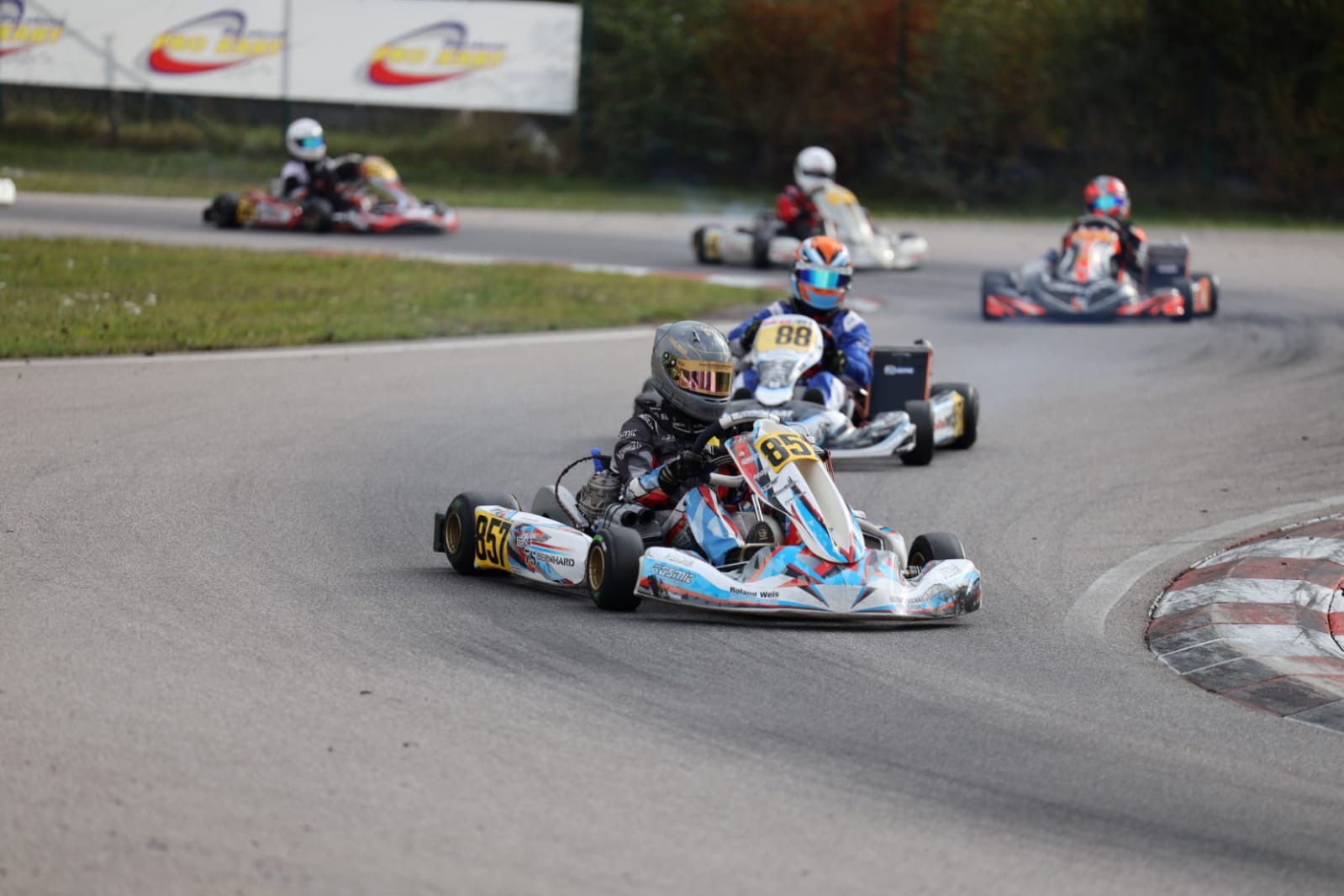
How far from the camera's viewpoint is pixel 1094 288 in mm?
15586

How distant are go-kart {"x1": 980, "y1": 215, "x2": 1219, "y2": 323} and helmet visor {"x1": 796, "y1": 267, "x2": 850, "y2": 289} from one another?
234 inches

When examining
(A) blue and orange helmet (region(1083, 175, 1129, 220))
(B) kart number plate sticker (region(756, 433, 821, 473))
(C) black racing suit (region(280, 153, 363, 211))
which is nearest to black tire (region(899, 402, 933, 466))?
(B) kart number plate sticker (region(756, 433, 821, 473))

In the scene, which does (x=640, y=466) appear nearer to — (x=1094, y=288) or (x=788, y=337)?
(x=788, y=337)

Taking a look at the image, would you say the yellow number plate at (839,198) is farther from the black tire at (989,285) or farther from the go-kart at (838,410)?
the go-kart at (838,410)

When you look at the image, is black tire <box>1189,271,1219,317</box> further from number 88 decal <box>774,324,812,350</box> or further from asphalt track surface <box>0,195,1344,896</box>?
number 88 decal <box>774,324,812,350</box>

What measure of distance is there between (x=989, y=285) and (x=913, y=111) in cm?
1440

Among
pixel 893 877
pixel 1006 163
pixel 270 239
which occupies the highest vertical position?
pixel 1006 163

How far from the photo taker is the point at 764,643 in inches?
229

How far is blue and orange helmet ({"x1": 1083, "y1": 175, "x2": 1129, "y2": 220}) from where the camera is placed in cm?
1619

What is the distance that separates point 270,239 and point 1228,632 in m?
15.9

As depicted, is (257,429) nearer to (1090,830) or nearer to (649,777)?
(649,777)

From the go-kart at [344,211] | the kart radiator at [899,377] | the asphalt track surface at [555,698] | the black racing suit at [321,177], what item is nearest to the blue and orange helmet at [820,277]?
the kart radiator at [899,377]

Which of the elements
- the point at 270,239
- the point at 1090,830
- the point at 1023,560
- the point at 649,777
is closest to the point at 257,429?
the point at 1023,560

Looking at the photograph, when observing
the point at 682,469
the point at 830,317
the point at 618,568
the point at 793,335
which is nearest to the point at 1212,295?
the point at 830,317
